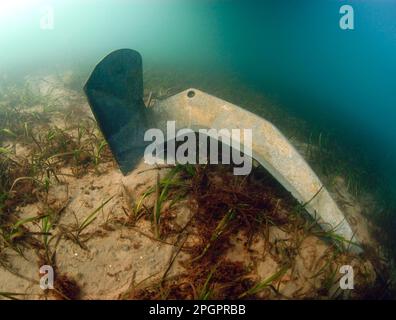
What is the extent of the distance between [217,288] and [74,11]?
1681 centimetres

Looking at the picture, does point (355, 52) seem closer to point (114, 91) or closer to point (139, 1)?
point (114, 91)

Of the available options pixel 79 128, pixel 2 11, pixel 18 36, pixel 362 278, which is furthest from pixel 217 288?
pixel 2 11

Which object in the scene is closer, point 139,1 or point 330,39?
point 330,39

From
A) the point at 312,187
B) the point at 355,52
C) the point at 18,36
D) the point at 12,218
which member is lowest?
the point at 12,218

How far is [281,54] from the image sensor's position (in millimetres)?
9320

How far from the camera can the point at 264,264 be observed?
2.74 metres

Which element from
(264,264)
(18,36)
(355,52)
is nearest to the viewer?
(264,264)

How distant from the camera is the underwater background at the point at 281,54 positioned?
557 cm

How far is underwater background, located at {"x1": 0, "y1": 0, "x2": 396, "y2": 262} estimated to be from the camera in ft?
18.3

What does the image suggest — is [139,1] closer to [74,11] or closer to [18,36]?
[74,11]

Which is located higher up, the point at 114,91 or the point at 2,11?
the point at 2,11

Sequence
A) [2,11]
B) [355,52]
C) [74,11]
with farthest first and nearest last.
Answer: [74,11] < [2,11] < [355,52]

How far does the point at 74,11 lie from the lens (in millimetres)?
14773
